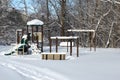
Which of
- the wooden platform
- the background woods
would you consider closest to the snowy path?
the wooden platform

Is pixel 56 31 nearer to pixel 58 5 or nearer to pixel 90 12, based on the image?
pixel 58 5

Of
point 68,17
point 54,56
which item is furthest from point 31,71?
point 68,17

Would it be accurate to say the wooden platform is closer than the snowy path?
No

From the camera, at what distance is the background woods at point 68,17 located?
33.1 m

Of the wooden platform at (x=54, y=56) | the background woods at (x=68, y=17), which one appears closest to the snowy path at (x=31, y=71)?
the wooden platform at (x=54, y=56)

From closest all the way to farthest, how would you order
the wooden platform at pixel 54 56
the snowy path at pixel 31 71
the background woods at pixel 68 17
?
1. the snowy path at pixel 31 71
2. the wooden platform at pixel 54 56
3. the background woods at pixel 68 17

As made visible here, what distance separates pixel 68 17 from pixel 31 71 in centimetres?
2534

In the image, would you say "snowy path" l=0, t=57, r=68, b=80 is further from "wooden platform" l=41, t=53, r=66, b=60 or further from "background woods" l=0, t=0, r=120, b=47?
"background woods" l=0, t=0, r=120, b=47

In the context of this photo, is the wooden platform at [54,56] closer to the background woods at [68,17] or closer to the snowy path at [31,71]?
the snowy path at [31,71]

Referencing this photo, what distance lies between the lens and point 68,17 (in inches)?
1500

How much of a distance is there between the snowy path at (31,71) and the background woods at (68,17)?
1544 cm

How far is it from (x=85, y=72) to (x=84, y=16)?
2572 centimetres

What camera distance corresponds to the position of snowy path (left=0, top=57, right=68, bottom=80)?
1137 cm

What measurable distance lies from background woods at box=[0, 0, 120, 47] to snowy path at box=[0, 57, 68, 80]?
15441 millimetres
